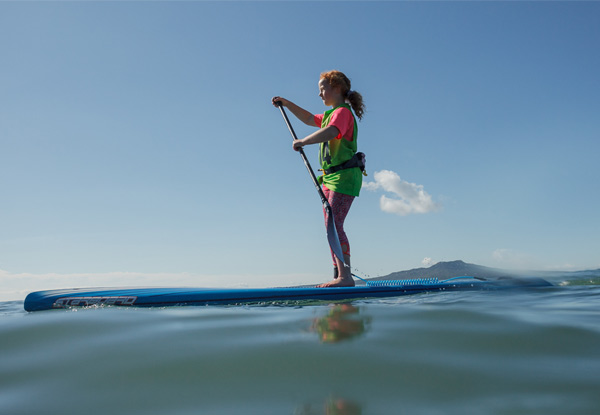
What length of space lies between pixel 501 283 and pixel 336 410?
16.2 ft

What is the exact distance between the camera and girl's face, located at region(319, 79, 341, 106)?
495 centimetres

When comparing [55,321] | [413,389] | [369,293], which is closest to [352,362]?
[413,389]

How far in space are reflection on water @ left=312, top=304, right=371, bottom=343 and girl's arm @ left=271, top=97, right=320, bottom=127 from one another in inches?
145

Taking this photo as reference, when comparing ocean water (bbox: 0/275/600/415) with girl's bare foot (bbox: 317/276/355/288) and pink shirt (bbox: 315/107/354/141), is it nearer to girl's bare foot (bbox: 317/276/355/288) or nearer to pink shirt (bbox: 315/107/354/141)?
girl's bare foot (bbox: 317/276/355/288)

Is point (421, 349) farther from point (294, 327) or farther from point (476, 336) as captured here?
point (294, 327)

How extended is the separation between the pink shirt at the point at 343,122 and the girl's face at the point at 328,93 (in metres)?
0.32

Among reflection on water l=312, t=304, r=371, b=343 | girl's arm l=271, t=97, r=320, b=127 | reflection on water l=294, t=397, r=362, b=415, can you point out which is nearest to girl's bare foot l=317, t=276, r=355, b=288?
reflection on water l=312, t=304, r=371, b=343

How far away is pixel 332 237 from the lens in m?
4.58

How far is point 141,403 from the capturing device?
119 centimetres

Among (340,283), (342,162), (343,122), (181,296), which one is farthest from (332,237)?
(181,296)

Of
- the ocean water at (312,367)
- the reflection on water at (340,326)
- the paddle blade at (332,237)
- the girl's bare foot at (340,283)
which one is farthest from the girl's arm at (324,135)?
the ocean water at (312,367)

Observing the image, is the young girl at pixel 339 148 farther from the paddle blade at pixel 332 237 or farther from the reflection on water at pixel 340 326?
the reflection on water at pixel 340 326

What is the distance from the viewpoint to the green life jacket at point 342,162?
4730 mm

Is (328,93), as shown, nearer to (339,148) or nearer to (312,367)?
(339,148)
